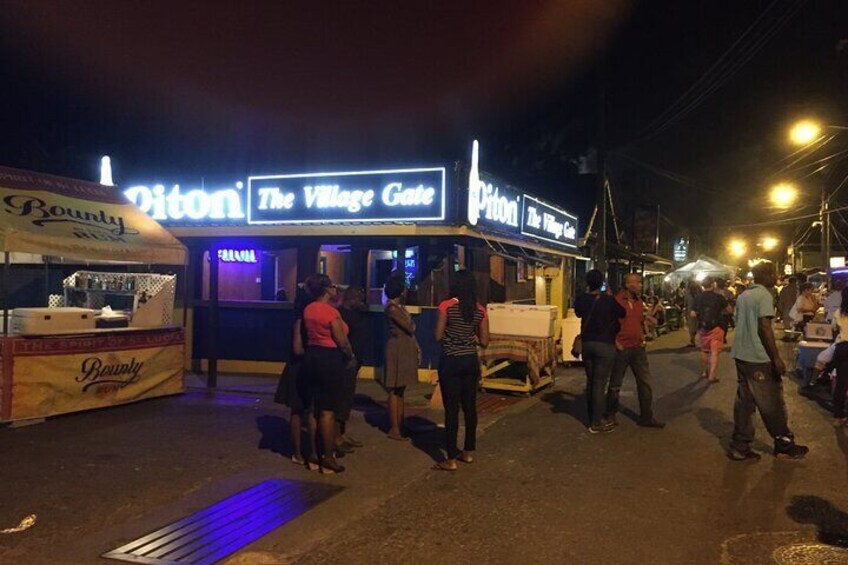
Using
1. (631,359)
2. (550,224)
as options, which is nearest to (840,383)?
(631,359)

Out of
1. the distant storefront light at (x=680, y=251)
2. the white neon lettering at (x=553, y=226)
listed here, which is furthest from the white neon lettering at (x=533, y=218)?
the distant storefront light at (x=680, y=251)

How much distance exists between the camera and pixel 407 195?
398 inches

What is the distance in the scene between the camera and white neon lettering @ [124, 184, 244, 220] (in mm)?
11141

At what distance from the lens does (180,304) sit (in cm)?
1198

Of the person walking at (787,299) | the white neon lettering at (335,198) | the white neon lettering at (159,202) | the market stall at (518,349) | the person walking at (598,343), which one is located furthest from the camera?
the person walking at (787,299)

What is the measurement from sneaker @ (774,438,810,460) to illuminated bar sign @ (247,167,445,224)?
5351mm

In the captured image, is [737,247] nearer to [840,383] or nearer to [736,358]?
[840,383]

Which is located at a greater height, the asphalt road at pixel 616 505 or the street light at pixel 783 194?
the street light at pixel 783 194

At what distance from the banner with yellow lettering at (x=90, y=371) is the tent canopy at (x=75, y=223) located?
1.04 metres

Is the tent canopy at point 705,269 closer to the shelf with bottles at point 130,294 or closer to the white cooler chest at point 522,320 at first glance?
the white cooler chest at point 522,320

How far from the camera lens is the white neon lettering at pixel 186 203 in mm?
11141

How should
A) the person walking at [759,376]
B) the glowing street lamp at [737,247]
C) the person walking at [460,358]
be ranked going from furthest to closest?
the glowing street lamp at [737,247], the person walking at [759,376], the person walking at [460,358]

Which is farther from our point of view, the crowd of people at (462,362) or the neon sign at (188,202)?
the neon sign at (188,202)

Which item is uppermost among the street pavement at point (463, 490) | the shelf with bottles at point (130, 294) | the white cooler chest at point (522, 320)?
the shelf with bottles at point (130, 294)
